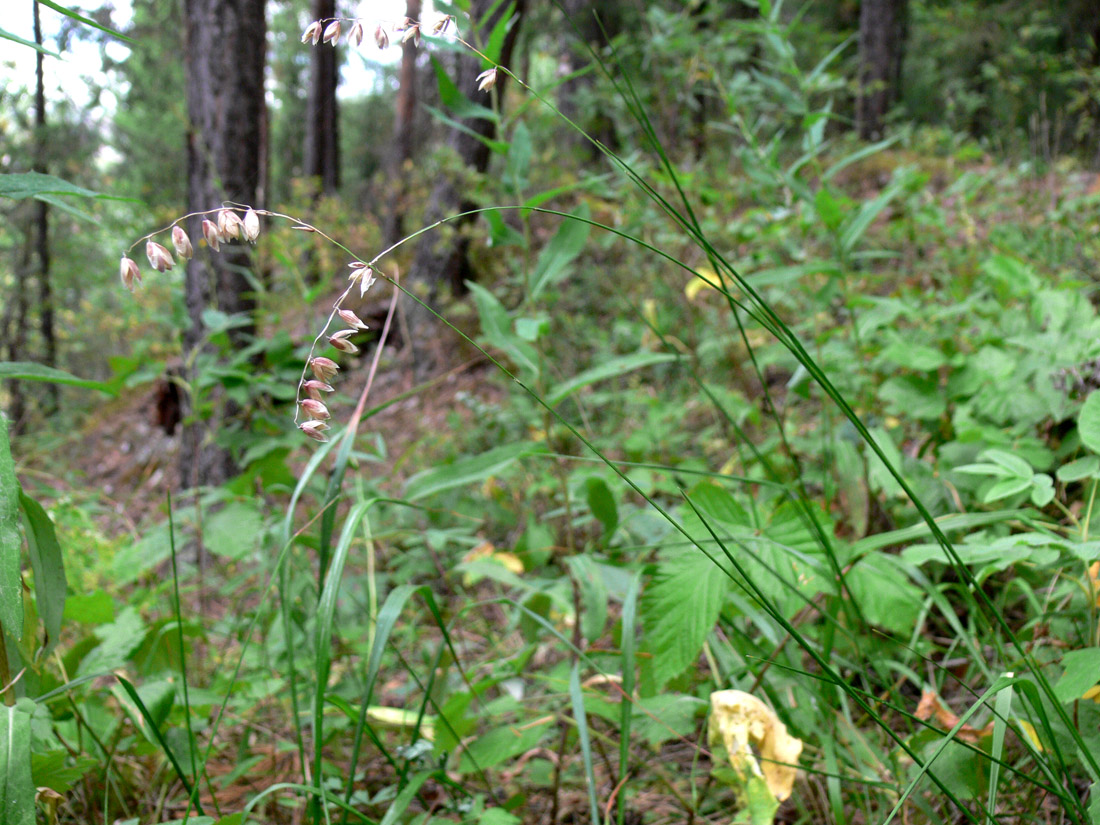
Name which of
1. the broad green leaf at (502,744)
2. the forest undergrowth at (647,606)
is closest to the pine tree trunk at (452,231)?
the forest undergrowth at (647,606)

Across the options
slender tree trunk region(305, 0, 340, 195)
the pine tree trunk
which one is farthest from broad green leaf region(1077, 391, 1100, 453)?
slender tree trunk region(305, 0, 340, 195)

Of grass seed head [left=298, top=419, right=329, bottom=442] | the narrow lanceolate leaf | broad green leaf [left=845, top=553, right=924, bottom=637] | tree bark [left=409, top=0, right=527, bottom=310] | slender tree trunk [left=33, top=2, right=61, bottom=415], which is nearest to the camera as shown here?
the narrow lanceolate leaf

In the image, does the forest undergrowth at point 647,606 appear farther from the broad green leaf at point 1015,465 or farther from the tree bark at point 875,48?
the tree bark at point 875,48

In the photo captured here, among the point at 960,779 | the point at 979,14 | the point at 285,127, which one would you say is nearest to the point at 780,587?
the point at 960,779

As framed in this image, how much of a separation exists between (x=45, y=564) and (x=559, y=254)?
913 millimetres

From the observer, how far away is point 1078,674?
738 millimetres

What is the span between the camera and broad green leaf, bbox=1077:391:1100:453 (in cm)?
89

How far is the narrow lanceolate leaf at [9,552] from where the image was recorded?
598mm

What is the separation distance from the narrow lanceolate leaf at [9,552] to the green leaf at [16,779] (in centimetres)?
11

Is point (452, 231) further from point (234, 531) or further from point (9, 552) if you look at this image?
point (9, 552)

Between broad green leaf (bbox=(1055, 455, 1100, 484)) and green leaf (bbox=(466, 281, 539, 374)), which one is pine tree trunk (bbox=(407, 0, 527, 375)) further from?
broad green leaf (bbox=(1055, 455, 1100, 484))

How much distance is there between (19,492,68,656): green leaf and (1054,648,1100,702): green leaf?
1.10 m

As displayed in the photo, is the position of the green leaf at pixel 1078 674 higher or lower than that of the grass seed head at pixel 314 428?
lower

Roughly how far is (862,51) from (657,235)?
626 cm
